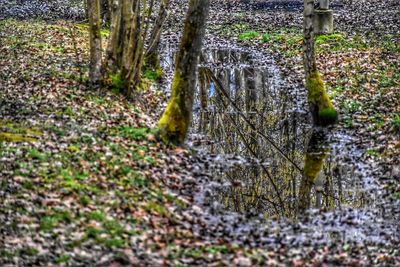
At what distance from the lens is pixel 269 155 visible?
16078mm

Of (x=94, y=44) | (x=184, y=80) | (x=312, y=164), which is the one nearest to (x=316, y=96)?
(x=312, y=164)

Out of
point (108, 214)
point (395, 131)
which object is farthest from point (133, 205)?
point (395, 131)

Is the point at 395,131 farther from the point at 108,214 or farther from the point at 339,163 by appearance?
the point at 108,214

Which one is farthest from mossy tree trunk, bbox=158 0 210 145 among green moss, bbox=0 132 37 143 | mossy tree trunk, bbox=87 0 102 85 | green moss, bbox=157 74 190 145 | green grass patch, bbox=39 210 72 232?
green grass patch, bbox=39 210 72 232

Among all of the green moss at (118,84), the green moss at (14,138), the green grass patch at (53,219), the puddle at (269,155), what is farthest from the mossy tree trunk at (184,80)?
the green grass patch at (53,219)

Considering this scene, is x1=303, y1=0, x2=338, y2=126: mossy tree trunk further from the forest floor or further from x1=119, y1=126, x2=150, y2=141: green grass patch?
x1=119, y1=126, x2=150, y2=141: green grass patch

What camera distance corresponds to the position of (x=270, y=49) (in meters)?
29.6

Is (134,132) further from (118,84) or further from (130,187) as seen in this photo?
(118,84)

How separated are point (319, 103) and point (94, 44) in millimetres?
6551

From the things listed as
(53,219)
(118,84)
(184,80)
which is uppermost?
(184,80)

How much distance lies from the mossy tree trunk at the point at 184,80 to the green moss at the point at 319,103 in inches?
172

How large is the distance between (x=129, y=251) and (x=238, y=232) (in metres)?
2.25

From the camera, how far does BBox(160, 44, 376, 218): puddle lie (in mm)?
13141

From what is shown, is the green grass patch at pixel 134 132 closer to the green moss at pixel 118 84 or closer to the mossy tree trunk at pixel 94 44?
the green moss at pixel 118 84
